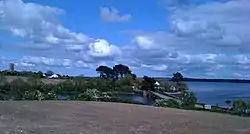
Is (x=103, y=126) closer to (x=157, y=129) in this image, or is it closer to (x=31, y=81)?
(x=157, y=129)

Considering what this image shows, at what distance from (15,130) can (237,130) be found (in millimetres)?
11680

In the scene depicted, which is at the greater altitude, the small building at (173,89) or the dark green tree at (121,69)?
the dark green tree at (121,69)

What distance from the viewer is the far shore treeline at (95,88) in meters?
49.3

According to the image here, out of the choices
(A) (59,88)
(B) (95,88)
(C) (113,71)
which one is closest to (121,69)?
(C) (113,71)

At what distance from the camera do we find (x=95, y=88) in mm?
87562

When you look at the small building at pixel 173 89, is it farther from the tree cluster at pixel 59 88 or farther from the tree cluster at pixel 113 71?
the tree cluster at pixel 113 71

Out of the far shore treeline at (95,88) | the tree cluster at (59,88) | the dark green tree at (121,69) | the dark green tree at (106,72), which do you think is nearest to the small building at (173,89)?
the far shore treeline at (95,88)

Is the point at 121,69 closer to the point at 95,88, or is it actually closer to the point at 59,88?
the point at 95,88

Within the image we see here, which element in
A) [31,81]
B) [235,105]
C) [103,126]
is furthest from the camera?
[31,81]

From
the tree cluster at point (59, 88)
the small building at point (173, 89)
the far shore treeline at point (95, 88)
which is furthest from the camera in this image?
the small building at point (173, 89)

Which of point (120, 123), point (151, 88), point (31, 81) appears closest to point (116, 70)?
point (151, 88)

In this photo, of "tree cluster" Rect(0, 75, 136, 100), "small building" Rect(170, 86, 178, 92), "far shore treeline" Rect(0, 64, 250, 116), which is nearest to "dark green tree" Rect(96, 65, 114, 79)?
"far shore treeline" Rect(0, 64, 250, 116)

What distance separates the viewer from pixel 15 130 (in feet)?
64.4

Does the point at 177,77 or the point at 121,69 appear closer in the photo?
the point at 121,69
